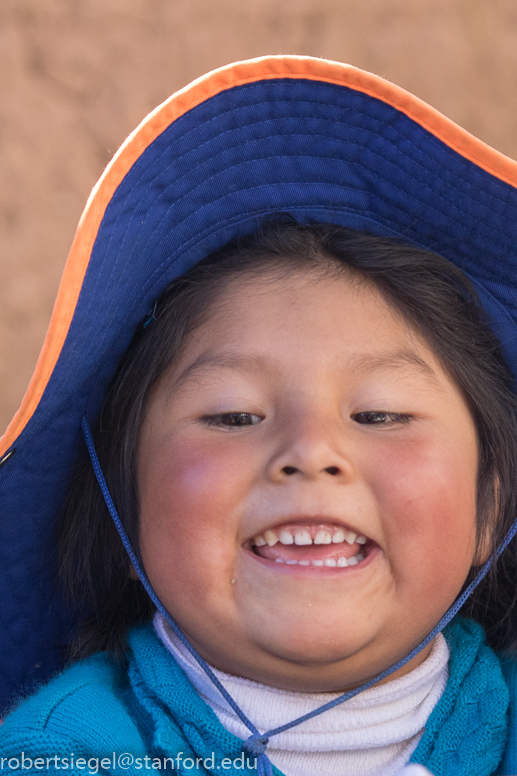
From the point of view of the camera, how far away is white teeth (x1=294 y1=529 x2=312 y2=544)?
955 millimetres

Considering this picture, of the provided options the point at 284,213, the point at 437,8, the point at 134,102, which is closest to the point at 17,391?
the point at 134,102

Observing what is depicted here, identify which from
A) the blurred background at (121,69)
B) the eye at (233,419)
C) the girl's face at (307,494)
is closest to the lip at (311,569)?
the girl's face at (307,494)

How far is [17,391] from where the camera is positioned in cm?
168

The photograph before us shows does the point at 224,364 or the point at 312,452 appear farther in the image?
the point at 224,364

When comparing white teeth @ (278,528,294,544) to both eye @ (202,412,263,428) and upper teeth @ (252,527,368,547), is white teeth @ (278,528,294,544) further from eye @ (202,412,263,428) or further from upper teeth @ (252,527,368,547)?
eye @ (202,412,263,428)

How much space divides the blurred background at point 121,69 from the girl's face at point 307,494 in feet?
2.49

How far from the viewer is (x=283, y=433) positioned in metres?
0.96

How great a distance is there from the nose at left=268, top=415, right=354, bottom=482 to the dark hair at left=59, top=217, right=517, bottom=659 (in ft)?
0.75

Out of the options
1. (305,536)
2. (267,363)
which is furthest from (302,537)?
(267,363)

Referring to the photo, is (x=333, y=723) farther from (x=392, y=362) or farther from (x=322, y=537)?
(x=392, y=362)

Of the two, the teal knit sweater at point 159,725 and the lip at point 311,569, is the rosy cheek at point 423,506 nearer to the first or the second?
the lip at point 311,569

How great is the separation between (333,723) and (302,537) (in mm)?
247

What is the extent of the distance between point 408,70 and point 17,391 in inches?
42.5

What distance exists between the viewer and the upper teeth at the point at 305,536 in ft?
3.14
